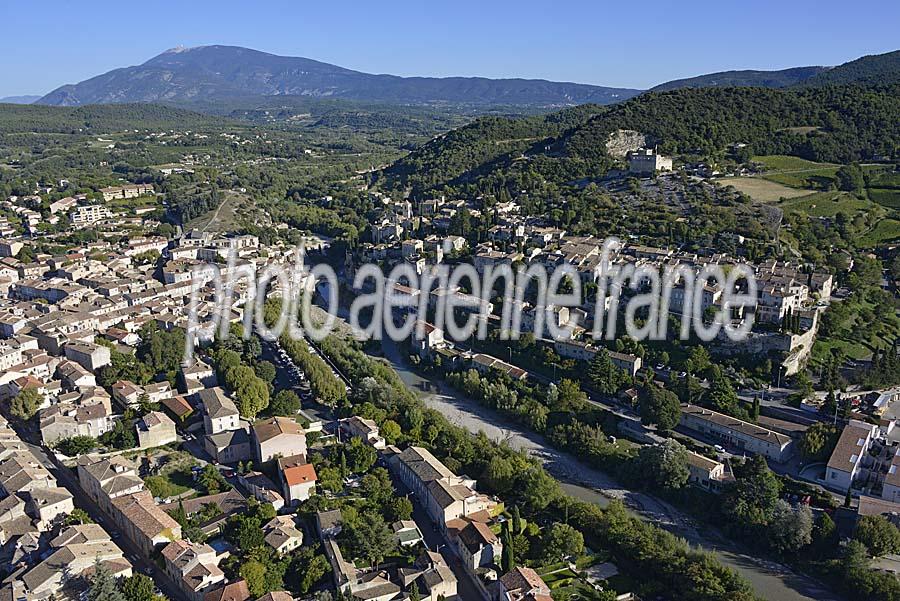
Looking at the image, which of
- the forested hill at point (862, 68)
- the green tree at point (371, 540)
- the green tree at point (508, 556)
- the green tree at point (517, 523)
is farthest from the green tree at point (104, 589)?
the forested hill at point (862, 68)

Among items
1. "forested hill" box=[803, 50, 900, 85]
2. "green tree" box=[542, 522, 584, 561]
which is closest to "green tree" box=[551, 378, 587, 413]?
"green tree" box=[542, 522, 584, 561]

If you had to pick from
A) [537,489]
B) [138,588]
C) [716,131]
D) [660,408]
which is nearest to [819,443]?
[660,408]

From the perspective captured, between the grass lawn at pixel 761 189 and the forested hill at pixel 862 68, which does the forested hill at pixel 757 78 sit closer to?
the forested hill at pixel 862 68

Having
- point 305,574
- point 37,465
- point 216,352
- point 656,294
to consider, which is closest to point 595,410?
point 656,294

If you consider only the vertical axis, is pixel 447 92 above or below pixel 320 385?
above

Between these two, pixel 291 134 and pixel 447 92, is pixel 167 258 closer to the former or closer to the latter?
pixel 291 134

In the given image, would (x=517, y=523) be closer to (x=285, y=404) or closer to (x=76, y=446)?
(x=285, y=404)
